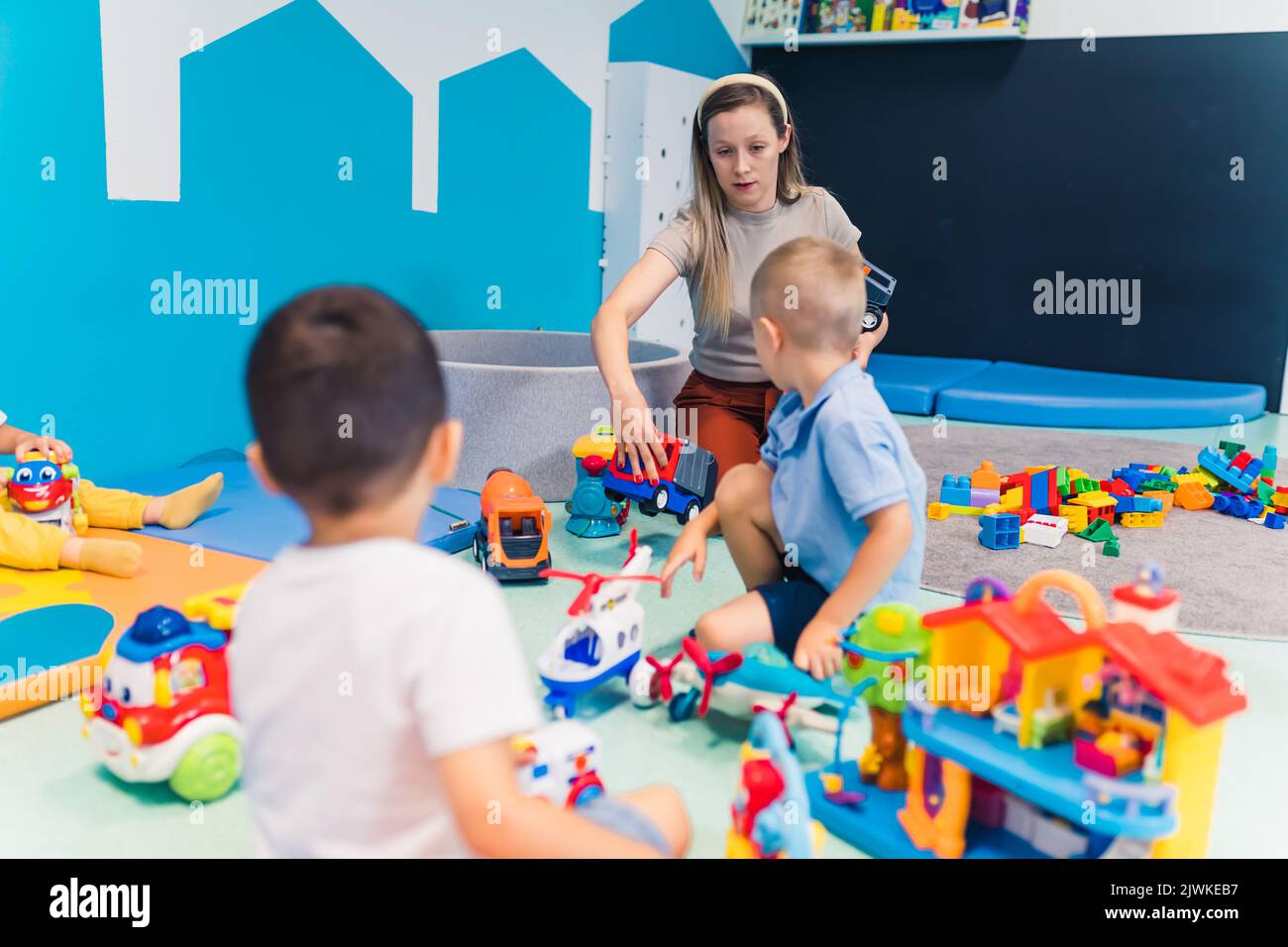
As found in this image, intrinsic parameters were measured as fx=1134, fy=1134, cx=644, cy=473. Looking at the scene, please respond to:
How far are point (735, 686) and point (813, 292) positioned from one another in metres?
0.43

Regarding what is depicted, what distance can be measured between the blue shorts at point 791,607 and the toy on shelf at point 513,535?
44 cm

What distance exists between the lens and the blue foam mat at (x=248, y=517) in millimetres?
1733

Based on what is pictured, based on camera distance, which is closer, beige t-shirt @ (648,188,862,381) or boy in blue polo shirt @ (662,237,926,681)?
boy in blue polo shirt @ (662,237,926,681)

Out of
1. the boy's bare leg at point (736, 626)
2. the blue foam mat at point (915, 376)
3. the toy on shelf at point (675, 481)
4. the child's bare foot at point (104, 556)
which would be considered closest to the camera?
the boy's bare leg at point (736, 626)

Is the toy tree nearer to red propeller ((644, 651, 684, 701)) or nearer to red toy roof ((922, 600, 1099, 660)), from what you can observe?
red toy roof ((922, 600, 1099, 660))

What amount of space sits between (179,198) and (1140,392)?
2793mm

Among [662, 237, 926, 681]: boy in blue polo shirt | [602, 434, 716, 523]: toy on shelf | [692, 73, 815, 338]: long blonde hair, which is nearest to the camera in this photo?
[662, 237, 926, 681]: boy in blue polo shirt

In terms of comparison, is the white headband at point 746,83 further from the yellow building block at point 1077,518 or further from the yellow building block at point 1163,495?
the yellow building block at point 1163,495

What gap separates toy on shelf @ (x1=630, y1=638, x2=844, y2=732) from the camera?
1174 mm

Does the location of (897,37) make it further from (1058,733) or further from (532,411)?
(1058,733)

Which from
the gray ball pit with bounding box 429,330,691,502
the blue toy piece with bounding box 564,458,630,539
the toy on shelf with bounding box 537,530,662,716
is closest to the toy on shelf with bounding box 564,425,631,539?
the blue toy piece with bounding box 564,458,630,539

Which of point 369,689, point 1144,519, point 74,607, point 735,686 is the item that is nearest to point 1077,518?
point 1144,519

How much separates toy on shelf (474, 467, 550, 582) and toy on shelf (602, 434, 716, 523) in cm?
22

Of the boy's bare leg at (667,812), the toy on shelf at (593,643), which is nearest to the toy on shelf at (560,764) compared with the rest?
the boy's bare leg at (667,812)
